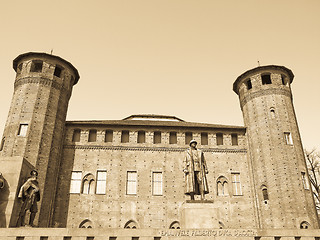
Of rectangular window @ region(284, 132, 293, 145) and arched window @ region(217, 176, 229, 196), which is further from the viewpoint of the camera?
rectangular window @ region(284, 132, 293, 145)

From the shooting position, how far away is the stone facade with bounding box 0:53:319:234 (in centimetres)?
2264

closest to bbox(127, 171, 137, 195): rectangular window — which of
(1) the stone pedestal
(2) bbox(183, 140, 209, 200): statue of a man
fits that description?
(1) the stone pedestal

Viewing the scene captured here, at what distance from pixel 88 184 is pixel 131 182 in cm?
346

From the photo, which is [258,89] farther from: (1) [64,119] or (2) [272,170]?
(1) [64,119]

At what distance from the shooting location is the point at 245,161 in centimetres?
2589

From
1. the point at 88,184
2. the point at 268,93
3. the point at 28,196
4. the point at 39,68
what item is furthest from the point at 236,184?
the point at 39,68

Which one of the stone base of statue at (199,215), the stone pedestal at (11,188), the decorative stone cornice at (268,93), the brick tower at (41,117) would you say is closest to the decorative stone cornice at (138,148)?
the brick tower at (41,117)

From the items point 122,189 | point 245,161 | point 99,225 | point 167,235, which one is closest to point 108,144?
point 122,189

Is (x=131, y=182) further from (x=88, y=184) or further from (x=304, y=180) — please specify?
(x=304, y=180)

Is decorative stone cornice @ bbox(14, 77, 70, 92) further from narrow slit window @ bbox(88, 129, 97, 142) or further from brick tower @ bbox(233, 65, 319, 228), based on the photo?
brick tower @ bbox(233, 65, 319, 228)

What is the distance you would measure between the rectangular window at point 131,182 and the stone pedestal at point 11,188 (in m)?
10.4

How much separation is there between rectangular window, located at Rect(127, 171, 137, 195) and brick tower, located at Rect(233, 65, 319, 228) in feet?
32.2

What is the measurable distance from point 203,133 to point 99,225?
11.7 metres

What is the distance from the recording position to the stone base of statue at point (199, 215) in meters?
12.0
